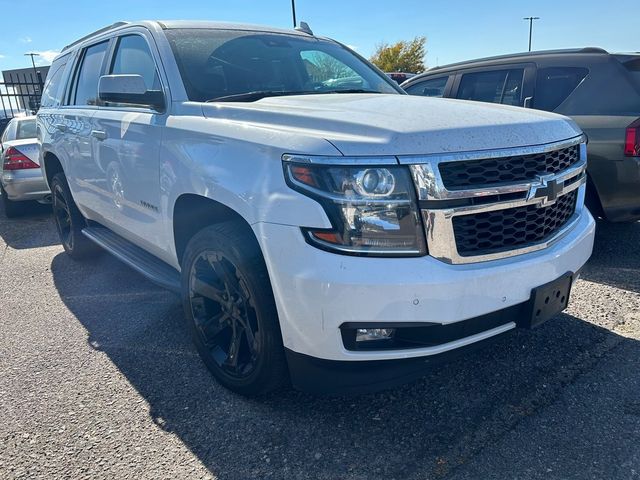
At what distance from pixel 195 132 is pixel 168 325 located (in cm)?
155

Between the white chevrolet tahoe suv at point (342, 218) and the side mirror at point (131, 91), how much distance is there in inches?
0.4

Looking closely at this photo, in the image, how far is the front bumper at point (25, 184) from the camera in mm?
7250

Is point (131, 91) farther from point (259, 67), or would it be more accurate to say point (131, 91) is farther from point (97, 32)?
point (97, 32)

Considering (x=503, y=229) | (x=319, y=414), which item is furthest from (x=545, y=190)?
(x=319, y=414)

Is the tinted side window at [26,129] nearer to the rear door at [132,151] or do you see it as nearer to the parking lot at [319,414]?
the rear door at [132,151]

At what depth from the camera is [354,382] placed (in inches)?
82.2

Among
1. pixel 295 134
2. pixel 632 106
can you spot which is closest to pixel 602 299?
pixel 632 106

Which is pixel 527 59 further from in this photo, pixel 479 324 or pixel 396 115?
pixel 479 324

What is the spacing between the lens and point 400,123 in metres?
2.07

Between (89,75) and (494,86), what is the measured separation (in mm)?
3963

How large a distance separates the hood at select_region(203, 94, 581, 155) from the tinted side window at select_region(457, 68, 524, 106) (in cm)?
277

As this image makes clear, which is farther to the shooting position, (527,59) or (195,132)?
(527,59)

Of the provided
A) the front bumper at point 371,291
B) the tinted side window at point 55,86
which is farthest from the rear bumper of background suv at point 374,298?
the tinted side window at point 55,86

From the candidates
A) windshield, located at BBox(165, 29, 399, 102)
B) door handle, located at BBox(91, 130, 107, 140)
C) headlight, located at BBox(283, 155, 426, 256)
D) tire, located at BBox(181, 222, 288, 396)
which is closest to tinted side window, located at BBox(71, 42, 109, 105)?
door handle, located at BBox(91, 130, 107, 140)
